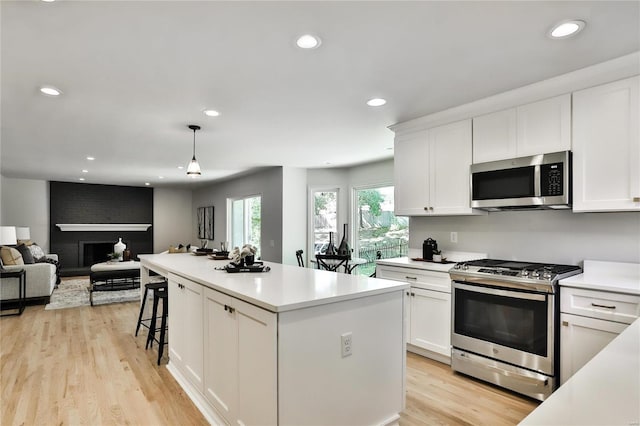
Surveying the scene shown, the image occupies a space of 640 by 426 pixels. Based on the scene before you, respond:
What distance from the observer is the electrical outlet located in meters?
1.96

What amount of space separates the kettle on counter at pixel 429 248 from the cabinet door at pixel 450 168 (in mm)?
415

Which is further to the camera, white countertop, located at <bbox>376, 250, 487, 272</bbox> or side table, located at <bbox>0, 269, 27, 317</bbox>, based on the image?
side table, located at <bbox>0, 269, 27, 317</bbox>

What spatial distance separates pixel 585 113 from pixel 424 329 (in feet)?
7.19

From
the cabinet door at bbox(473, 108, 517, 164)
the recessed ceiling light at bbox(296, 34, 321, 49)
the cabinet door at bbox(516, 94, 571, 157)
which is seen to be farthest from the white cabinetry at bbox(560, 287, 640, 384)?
the recessed ceiling light at bbox(296, 34, 321, 49)

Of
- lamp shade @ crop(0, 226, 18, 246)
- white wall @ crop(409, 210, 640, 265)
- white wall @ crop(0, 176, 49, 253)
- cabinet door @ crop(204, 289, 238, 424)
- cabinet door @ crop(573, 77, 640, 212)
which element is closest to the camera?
cabinet door @ crop(204, 289, 238, 424)

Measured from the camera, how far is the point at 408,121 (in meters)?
3.68

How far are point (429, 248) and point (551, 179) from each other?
4.57ft

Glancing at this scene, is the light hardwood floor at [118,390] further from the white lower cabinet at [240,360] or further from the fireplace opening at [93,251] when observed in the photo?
the fireplace opening at [93,251]

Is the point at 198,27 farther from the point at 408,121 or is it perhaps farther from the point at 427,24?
the point at 408,121

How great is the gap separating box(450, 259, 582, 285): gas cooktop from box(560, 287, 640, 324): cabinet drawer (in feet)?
0.45

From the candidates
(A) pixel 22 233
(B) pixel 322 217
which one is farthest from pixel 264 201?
(A) pixel 22 233

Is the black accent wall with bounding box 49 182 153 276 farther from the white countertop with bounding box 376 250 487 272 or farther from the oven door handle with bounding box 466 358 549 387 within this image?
the oven door handle with bounding box 466 358 549 387

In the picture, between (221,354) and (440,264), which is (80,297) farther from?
(440,264)

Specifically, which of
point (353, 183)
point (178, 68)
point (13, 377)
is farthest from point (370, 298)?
point (353, 183)
